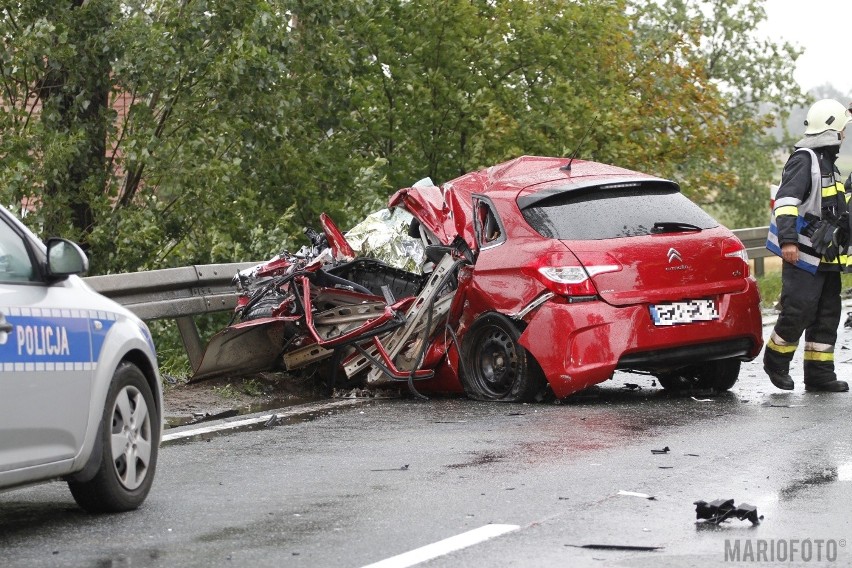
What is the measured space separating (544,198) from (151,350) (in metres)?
4.12

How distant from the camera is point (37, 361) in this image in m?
6.23

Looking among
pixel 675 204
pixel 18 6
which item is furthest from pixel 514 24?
pixel 675 204

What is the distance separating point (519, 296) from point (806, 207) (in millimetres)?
2294

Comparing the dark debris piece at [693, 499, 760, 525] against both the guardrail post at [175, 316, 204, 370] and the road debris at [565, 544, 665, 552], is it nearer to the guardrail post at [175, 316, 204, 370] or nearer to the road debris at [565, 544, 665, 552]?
the road debris at [565, 544, 665, 552]

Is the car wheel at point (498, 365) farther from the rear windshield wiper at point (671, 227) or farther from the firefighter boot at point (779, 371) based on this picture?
the firefighter boot at point (779, 371)

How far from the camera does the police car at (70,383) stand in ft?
20.0

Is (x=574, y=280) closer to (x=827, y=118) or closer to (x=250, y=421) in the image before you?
(x=250, y=421)

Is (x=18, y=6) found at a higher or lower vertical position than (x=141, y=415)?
higher

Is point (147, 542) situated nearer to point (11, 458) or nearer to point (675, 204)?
point (11, 458)

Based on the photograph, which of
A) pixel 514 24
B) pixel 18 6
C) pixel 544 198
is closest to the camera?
pixel 544 198

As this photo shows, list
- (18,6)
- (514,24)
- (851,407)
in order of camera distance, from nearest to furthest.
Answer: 1. (851,407)
2. (18,6)
3. (514,24)

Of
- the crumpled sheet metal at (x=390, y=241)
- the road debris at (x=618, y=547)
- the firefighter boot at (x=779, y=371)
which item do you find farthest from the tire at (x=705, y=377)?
the road debris at (x=618, y=547)

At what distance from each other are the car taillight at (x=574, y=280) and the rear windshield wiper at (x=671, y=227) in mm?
604

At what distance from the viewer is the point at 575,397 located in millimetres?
11148
